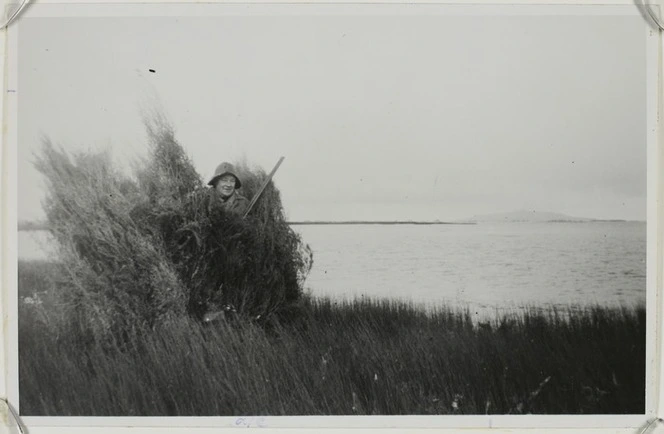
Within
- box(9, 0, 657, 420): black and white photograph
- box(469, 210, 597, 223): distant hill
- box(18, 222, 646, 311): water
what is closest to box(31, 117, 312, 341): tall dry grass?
box(9, 0, 657, 420): black and white photograph

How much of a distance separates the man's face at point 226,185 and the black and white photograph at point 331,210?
1.1 inches

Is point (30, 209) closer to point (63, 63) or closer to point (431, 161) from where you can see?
point (63, 63)

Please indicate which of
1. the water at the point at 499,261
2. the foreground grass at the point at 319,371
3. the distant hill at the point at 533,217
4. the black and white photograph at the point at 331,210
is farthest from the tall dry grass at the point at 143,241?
the distant hill at the point at 533,217

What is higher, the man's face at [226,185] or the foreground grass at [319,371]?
the man's face at [226,185]

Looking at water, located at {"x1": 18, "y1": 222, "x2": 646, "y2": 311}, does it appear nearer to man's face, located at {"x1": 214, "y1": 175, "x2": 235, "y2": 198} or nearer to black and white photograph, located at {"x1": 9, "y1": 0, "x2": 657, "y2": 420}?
black and white photograph, located at {"x1": 9, "y1": 0, "x2": 657, "y2": 420}

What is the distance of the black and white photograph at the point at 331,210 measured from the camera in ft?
12.4

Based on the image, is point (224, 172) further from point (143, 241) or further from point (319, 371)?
point (319, 371)

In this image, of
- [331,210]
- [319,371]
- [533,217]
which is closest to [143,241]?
[331,210]

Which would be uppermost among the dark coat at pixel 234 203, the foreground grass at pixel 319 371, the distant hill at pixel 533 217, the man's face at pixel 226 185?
the man's face at pixel 226 185

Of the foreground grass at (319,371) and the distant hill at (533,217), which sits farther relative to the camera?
the distant hill at (533,217)

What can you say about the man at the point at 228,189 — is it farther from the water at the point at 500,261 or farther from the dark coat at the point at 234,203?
the water at the point at 500,261

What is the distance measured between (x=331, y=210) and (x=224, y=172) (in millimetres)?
802

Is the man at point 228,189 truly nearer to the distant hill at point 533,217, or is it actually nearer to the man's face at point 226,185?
the man's face at point 226,185

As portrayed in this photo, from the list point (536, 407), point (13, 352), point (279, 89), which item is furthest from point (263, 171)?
point (536, 407)
